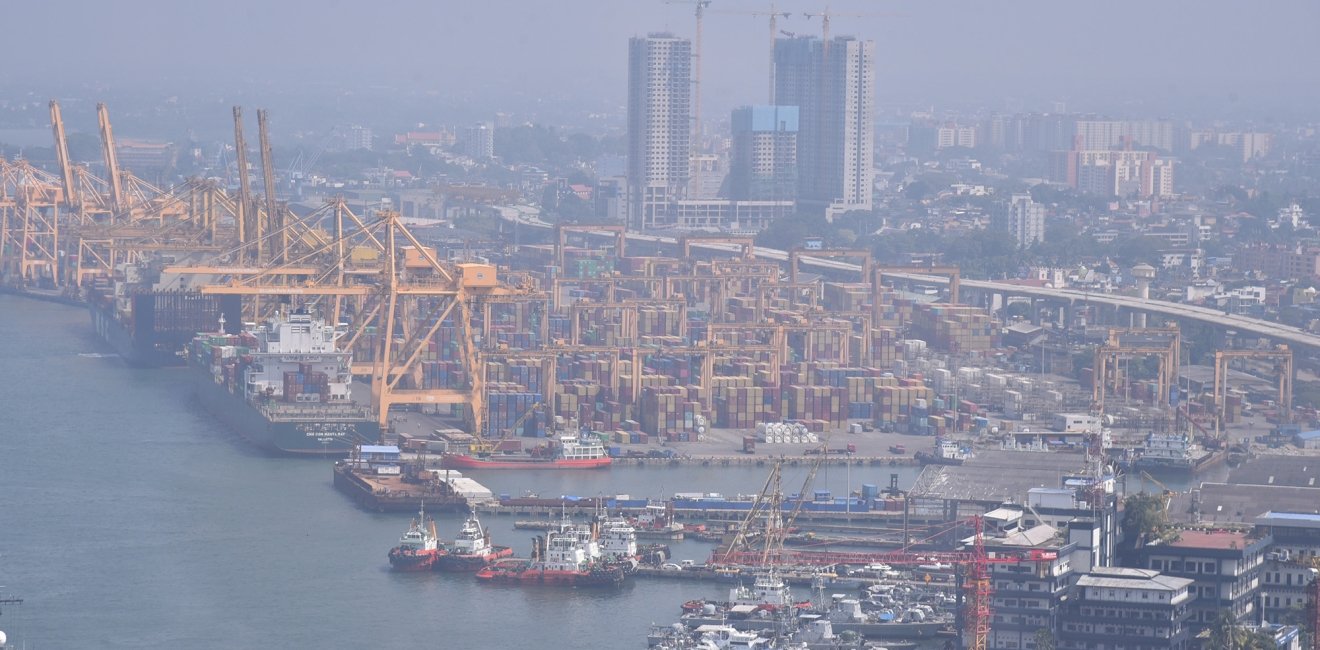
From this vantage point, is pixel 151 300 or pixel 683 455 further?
pixel 151 300

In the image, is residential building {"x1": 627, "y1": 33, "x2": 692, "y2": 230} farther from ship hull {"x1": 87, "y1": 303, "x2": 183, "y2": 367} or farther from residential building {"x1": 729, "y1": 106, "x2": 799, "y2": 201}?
ship hull {"x1": 87, "y1": 303, "x2": 183, "y2": 367}

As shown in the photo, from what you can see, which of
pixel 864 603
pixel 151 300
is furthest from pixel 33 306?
pixel 864 603

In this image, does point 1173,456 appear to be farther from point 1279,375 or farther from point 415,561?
point 415,561

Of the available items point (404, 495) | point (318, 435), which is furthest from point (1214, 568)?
point (318, 435)

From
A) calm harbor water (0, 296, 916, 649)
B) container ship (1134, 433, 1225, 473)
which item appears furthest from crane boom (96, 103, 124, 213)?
container ship (1134, 433, 1225, 473)

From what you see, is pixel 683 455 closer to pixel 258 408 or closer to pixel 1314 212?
pixel 258 408

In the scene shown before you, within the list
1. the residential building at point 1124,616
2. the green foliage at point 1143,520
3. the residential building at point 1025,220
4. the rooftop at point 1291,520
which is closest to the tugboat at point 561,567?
the green foliage at point 1143,520

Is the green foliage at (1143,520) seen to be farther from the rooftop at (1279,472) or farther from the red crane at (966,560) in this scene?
the rooftop at (1279,472)

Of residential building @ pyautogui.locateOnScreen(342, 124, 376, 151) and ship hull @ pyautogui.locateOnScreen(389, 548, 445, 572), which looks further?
residential building @ pyautogui.locateOnScreen(342, 124, 376, 151)
